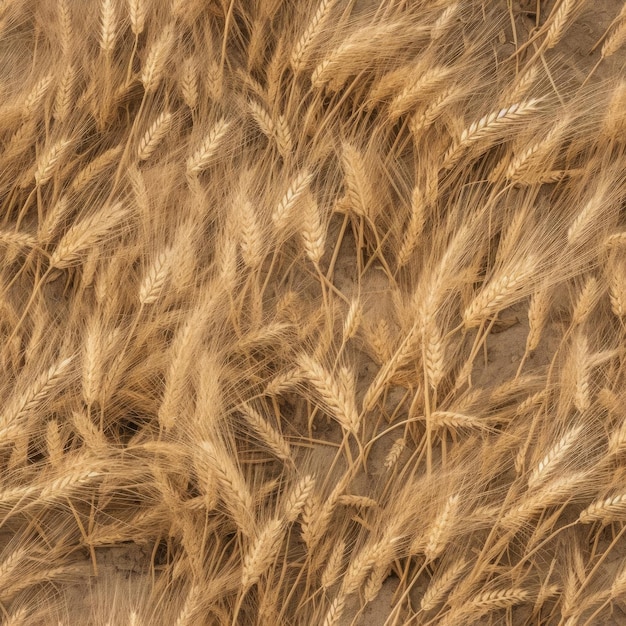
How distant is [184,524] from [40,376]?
0.49m

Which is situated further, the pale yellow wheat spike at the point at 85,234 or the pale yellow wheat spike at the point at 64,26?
the pale yellow wheat spike at the point at 64,26

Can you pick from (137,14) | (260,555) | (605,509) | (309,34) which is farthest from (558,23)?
(260,555)

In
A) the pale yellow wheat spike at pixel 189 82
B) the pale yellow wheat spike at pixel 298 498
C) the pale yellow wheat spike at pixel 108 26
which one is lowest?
the pale yellow wheat spike at pixel 298 498

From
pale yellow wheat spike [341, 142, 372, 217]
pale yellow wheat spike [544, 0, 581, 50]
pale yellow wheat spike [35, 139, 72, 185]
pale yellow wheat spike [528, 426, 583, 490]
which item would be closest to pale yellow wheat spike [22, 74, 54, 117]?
pale yellow wheat spike [35, 139, 72, 185]

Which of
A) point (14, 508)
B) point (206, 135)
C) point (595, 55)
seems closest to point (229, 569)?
point (14, 508)

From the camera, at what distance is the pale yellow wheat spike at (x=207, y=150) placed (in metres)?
1.93

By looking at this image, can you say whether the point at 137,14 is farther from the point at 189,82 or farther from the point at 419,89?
the point at 419,89

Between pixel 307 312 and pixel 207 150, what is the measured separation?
1.59 feet

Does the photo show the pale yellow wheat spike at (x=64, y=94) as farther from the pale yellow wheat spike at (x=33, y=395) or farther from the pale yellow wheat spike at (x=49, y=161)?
the pale yellow wheat spike at (x=33, y=395)

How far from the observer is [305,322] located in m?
1.99

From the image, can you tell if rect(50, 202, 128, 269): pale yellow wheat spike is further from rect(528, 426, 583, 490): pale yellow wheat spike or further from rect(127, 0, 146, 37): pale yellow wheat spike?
rect(528, 426, 583, 490): pale yellow wheat spike

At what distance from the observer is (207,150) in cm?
193

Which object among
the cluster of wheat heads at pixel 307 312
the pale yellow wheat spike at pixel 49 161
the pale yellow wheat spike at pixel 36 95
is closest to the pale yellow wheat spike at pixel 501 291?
the cluster of wheat heads at pixel 307 312

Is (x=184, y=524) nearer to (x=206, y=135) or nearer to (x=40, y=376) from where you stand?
(x=40, y=376)
